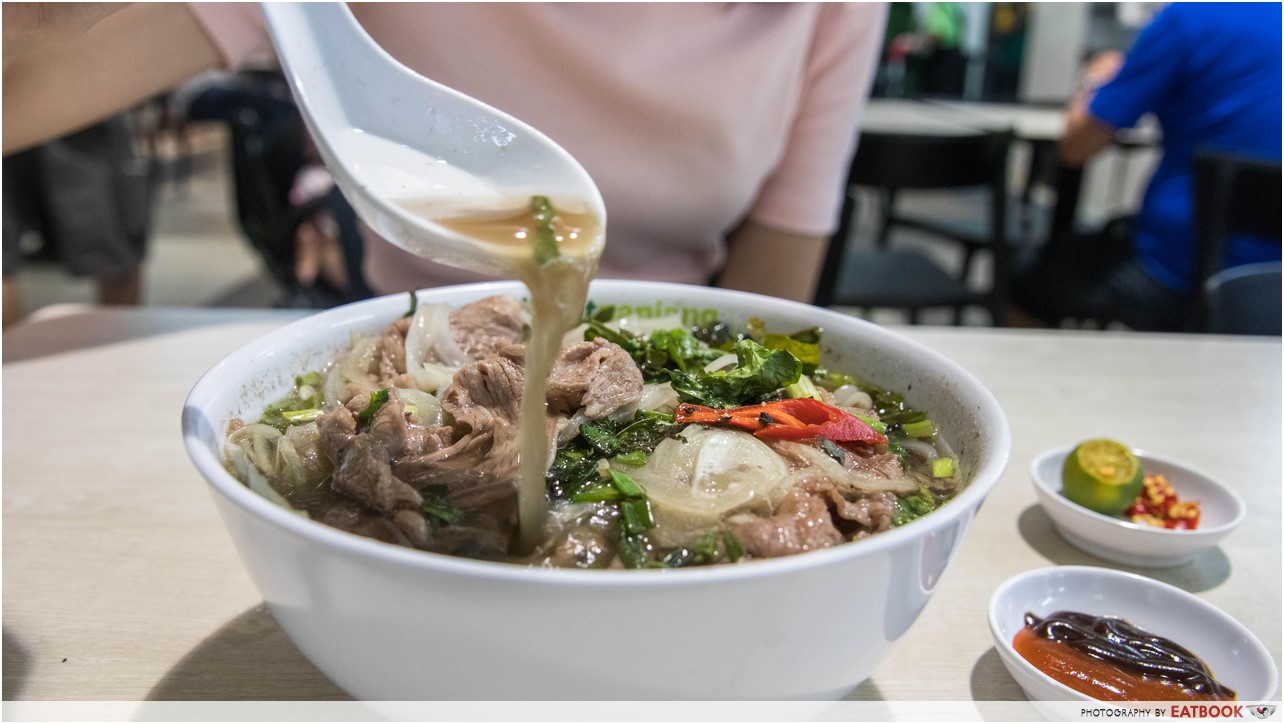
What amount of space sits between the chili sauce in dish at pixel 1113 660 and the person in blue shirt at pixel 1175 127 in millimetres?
2617

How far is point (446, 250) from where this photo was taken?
28.4 inches

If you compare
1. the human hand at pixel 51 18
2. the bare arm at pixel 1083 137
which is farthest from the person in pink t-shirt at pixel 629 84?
the bare arm at pixel 1083 137

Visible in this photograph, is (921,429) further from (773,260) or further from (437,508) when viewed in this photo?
(773,260)

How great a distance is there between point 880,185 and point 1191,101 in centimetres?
119

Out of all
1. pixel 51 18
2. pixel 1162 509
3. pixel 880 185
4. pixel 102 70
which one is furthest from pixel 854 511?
pixel 880 185

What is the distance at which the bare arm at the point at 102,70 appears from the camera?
5.08ft

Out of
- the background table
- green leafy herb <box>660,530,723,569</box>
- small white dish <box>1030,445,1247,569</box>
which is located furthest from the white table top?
the background table

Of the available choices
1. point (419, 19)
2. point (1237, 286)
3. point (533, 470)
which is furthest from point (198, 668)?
point (1237, 286)

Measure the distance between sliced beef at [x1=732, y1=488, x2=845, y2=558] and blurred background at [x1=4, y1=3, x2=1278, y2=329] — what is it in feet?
5.80

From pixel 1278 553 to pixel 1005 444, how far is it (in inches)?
28.0

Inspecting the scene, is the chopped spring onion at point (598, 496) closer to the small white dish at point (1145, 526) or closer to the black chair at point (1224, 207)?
the small white dish at point (1145, 526)

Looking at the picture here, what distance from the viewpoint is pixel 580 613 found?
0.55 m

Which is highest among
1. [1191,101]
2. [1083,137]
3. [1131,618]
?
[1191,101]

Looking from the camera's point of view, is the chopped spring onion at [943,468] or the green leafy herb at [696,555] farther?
the chopped spring onion at [943,468]
